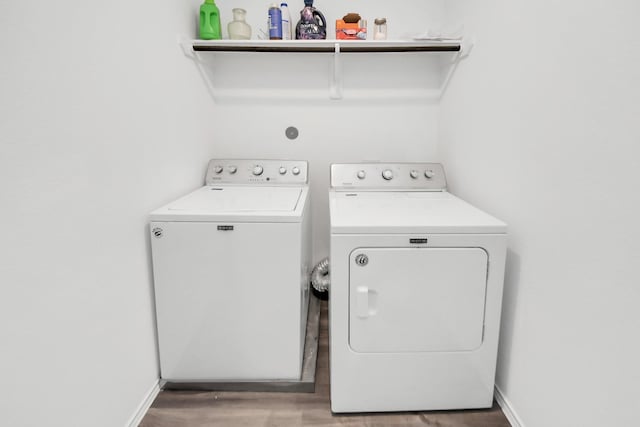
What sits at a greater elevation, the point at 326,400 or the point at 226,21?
the point at 226,21

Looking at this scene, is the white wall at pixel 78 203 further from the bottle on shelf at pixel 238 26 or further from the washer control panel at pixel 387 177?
the washer control panel at pixel 387 177

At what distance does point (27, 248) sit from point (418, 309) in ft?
4.15

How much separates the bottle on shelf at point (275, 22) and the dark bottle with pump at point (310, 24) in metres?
0.12

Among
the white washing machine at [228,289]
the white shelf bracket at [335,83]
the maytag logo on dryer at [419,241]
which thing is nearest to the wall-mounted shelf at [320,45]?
the white shelf bracket at [335,83]

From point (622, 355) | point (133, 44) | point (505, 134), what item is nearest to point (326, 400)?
point (622, 355)

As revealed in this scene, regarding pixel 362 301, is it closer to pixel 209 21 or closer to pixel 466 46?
pixel 466 46

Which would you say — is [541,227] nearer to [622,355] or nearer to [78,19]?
[622,355]

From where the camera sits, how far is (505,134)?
1507 mm

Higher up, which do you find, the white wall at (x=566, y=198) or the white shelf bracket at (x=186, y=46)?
the white shelf bracket at (x=186, y=46)

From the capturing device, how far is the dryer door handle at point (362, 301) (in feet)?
4.59

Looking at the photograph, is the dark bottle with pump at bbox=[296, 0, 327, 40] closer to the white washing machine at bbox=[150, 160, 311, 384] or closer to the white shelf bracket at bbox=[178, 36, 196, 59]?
the white shelf bracket at bbox=[178, 36, 196, 59]

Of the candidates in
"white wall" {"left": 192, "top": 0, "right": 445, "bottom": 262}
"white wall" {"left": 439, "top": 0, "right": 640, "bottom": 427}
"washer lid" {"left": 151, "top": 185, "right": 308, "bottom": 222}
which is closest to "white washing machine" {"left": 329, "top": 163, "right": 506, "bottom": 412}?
"white wall" {"left": 439, "top": 0, "right": 640, "bottom": 427}

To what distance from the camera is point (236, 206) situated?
162 cm

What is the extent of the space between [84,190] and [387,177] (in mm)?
1556
